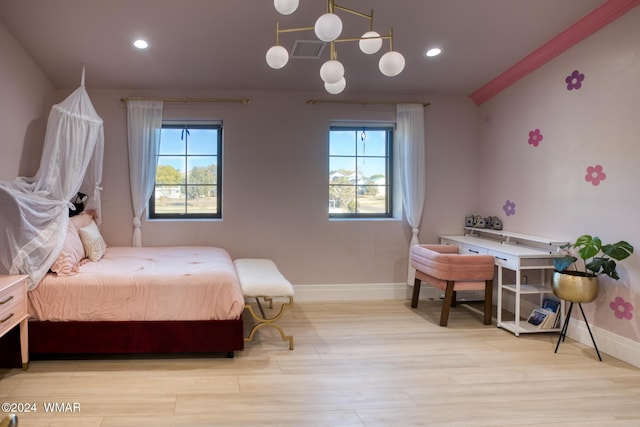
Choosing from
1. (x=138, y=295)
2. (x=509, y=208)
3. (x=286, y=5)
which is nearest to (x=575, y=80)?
(x=509, y=208)

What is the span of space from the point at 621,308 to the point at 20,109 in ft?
16.5

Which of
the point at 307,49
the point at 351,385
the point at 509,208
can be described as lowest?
the point at 351,385

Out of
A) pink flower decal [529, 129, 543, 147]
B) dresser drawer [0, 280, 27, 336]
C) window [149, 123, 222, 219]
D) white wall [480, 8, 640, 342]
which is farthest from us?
window [149, 123, 222, 219]

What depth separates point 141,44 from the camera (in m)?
3.75

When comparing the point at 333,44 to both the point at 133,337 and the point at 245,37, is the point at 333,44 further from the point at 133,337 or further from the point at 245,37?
the point at 133,337

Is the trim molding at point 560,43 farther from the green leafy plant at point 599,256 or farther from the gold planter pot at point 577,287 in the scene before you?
the gold planter pot at point 577,287

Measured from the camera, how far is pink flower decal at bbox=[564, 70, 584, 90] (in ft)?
11.6

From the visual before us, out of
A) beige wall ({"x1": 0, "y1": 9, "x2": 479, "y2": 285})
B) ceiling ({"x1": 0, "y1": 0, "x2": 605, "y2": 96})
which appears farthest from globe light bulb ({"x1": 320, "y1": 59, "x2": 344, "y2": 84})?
beige wall ({"x1": 0, "y1": 9, "x2": 479, "y2": 285})

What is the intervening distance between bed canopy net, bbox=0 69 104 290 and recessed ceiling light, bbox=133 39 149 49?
0.59m

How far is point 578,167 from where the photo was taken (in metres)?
3.57

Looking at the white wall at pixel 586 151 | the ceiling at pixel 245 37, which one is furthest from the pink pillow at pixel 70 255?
the white wall at pixel 586 151

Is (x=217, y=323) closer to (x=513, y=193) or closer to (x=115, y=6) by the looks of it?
(x=115, y=6)

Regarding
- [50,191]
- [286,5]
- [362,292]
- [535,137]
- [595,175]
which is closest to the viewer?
[286,5]

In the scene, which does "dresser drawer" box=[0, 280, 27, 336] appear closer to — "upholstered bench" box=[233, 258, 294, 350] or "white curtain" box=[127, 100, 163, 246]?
"upholstered bench" box=[233, 258, 294, 350]
